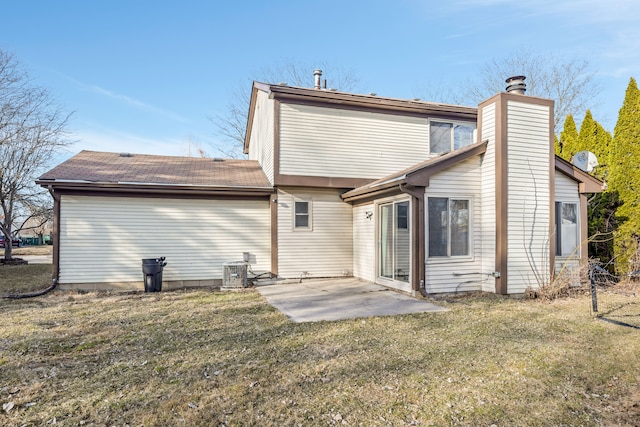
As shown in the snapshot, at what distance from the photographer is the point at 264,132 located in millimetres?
11195

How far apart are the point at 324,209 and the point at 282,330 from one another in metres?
5.52

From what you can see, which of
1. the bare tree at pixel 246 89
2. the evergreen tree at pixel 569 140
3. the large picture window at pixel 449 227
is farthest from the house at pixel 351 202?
the bare tree at pixel 246 89

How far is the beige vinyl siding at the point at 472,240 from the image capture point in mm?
7723

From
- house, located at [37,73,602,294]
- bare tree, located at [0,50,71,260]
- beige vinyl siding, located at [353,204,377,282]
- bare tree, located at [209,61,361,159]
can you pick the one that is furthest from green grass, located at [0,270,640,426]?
bare tree, located at [209,61,361,159]

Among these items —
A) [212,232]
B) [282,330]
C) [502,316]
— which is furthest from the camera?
[212,232]

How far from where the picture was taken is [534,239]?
7934 millimetres

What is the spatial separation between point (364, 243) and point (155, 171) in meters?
6.19

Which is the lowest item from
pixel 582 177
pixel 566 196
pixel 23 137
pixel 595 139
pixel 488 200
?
pixel 488 200

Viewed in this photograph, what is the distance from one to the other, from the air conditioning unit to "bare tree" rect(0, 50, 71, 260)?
11386 millimetres

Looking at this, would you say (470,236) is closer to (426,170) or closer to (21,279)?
(426,170)

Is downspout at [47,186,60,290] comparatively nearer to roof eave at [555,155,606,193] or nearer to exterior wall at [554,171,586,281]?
exterior wall at [554,171,586,281]

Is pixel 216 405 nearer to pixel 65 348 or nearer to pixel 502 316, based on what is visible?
pixel 65 348

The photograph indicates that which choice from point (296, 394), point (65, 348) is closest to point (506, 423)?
point (296, 394)

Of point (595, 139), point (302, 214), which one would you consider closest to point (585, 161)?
point (595, 139)
